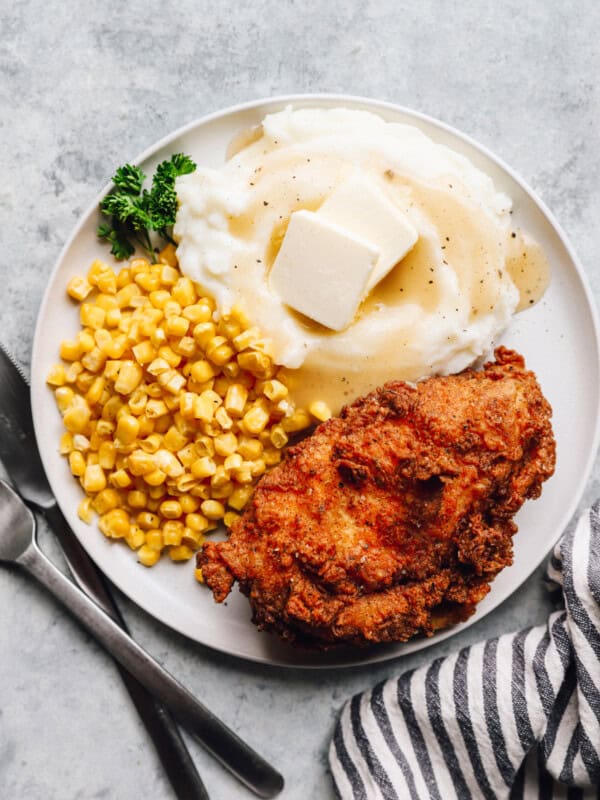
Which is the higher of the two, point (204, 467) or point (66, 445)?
point (204, 467)

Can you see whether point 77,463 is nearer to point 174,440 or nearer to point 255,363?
point 174,440

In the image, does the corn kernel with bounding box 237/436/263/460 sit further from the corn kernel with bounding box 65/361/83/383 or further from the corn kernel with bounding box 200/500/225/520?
the corn kernel with bounding box 65/361/83/383

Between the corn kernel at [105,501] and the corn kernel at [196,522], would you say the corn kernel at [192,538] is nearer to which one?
the corn kernel at [196,522]

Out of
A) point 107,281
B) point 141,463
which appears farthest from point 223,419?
point 107,281

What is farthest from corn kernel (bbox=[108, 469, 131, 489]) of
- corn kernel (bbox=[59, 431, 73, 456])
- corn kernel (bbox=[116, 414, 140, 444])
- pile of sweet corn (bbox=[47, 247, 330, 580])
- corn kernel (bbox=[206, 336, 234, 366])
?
corn kernel (bbox=[206, 336, 234, 366])

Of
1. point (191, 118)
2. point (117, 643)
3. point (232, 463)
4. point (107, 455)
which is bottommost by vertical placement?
point (117, 643)

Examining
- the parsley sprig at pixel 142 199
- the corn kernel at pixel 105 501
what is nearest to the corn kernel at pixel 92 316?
the parsley sprig at pixel 142 199

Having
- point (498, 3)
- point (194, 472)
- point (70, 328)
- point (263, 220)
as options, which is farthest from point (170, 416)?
point (498, 3)

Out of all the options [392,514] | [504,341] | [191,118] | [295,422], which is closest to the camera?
[392,514]
